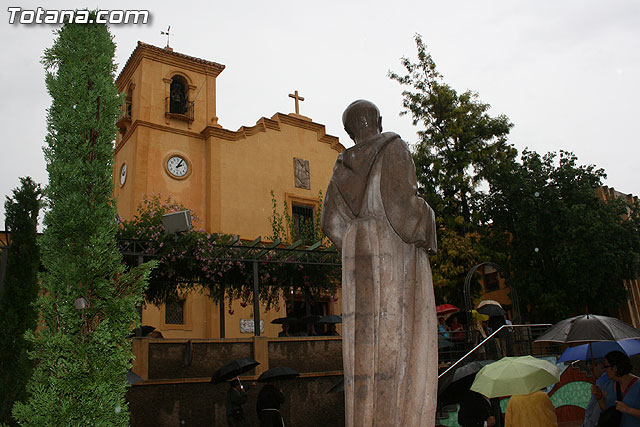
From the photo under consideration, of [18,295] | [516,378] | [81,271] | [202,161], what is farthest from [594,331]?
[202,161]

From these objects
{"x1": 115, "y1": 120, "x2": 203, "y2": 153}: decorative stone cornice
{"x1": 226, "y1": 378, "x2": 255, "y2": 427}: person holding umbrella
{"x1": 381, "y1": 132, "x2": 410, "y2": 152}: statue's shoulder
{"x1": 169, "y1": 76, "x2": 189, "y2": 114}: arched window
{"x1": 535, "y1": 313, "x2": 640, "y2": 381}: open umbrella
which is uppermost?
{"x1": 169, "y1": 76, "x2": 189, "y2": 114}: arched window

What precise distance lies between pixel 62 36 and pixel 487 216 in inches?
902

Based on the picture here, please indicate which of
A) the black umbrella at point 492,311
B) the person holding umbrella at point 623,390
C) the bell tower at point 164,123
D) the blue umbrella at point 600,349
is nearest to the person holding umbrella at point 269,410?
the blue umbrella at point 600,349

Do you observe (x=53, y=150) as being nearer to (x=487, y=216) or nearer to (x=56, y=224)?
(x=56, y=224)

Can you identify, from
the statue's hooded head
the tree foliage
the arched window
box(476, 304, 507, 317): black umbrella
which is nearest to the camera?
the statue's hooded head

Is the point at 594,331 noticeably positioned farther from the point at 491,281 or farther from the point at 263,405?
the point at 491,281

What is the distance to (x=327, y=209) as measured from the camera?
4.06 meters

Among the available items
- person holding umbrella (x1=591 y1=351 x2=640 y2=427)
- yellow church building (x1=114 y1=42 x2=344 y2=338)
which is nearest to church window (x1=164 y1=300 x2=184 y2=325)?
yellow church building (x1=114 y1=42 x2=344 y2=338)

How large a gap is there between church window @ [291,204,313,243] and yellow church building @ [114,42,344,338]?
0.22 ft

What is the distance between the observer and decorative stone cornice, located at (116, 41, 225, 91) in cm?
2441

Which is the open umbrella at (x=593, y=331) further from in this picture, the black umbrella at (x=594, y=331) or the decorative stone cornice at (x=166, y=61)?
the decorative stone cornice at (x=166, y=61)

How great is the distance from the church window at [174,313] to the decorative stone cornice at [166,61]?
995 cm

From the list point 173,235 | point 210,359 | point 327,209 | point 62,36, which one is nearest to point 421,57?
point 173,235

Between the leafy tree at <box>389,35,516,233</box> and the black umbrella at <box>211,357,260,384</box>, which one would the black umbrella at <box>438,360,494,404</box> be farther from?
the leafy tree at <box>389,35,516,233</box>
